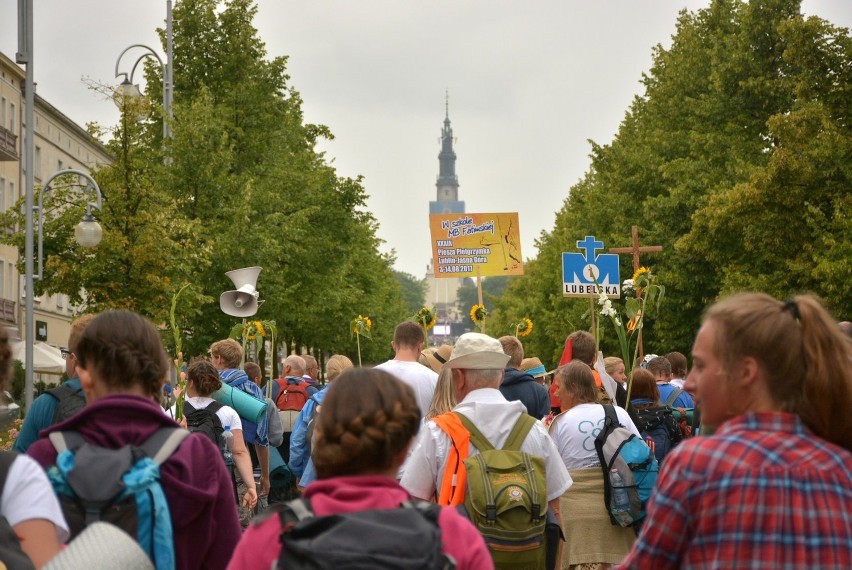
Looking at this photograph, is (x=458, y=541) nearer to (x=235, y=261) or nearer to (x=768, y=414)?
(x=768, y=414)

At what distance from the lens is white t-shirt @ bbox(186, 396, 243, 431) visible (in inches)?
384

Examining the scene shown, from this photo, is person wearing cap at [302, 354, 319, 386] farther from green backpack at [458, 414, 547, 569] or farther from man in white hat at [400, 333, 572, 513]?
green backpack at [458, 414, 547, 569]

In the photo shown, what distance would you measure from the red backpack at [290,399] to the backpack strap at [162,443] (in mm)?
10287

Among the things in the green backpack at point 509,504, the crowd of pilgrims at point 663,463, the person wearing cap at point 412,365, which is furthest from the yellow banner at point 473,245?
the crowd of pilgrims at point 663,463

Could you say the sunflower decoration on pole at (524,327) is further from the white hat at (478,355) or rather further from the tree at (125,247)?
the white hat at (478,355)

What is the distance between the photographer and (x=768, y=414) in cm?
327

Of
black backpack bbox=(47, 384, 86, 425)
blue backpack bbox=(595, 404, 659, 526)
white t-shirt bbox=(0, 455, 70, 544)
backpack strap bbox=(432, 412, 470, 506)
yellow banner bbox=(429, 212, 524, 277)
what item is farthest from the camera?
yellow banner bbox=(429, 212, 524, 277)

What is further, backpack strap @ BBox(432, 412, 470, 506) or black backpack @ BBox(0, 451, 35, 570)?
backpack strap @ BBox(432, 412, 470, 506)

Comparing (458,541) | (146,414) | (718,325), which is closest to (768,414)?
(718,325)

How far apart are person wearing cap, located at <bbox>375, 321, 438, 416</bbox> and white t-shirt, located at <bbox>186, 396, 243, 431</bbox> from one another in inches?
54.4

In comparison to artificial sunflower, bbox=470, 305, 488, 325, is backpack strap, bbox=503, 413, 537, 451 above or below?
below

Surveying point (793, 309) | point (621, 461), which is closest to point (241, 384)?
point (621, 461)

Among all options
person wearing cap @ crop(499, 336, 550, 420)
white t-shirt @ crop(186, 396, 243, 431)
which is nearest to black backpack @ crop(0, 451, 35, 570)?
person wearing cap @ crop(499, 336, 550, 420)

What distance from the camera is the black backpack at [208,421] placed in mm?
9516
